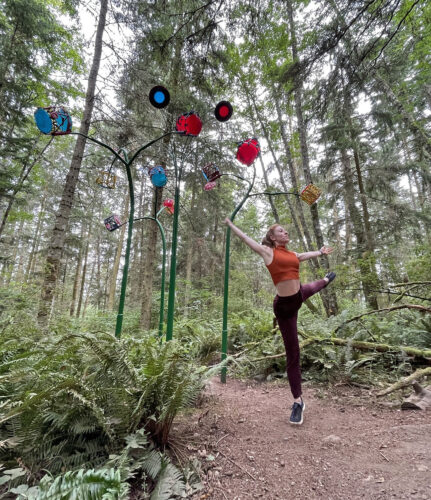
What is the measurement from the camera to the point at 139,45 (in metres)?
6.16

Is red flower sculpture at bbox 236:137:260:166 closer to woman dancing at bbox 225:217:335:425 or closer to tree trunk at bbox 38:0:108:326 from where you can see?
woman dancing at bbox 225:217:335:425

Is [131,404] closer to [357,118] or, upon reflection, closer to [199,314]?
[199,314]

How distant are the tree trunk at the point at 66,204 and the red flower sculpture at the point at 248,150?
411 centimetres

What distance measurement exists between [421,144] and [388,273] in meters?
6.62

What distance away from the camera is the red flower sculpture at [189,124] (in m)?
2.65

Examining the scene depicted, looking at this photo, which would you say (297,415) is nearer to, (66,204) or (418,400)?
(418,400)

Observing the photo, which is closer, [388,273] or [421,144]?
[388,273]

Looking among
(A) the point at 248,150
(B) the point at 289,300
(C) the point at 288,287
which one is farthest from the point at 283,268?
(A) the point at 248,150

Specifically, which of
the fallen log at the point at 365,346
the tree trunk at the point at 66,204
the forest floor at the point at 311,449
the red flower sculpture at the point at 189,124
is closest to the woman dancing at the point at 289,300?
the forest floor at the point at 311,449

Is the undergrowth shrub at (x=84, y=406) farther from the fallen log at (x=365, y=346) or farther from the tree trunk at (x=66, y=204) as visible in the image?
the tree trunk at (x=66, y=204)

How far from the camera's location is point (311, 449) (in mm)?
1918

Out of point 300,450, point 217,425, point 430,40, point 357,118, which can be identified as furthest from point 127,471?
point 357,118

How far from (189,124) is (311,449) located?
3.29 metres

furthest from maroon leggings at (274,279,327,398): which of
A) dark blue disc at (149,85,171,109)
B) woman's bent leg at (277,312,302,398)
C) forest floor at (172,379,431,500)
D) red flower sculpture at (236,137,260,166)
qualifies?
dark blue disc at (149,85,171,109)
